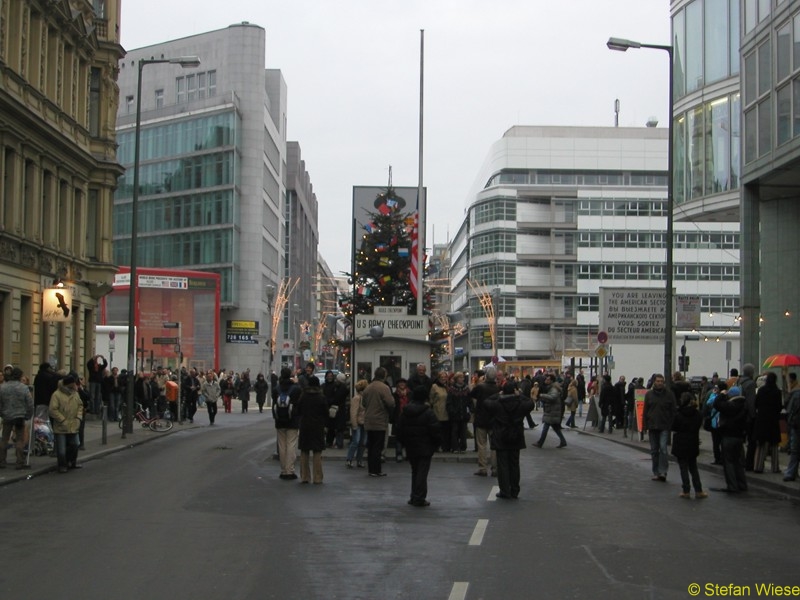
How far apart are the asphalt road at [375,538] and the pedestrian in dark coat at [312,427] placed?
39 centimetres

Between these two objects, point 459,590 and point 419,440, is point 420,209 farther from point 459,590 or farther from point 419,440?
point 459,590

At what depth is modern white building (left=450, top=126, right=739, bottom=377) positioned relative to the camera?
93.0 meters

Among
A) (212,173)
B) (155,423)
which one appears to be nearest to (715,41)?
(155,423)

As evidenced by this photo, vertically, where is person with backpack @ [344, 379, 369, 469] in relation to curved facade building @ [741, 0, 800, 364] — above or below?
below

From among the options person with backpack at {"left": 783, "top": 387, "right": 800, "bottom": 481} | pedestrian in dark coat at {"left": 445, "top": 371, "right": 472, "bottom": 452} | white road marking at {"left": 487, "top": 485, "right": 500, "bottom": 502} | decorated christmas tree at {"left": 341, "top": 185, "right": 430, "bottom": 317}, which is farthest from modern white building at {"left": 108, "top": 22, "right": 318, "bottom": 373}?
person with backpack at {"left": 783, "top": 387, "right": 800, "bottom": 481}

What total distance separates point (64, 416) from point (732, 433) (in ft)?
35.5

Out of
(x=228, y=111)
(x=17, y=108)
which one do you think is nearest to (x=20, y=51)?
(x=17, y=108)

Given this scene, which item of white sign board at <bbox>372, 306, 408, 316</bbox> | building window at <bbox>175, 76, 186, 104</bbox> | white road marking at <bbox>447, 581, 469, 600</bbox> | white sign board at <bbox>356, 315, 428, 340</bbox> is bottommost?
white road marking at <bbox>447, 581, 469, 600</bbox>

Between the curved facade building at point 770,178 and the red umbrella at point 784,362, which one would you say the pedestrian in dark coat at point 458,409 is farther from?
the curved facade building at point 770,178

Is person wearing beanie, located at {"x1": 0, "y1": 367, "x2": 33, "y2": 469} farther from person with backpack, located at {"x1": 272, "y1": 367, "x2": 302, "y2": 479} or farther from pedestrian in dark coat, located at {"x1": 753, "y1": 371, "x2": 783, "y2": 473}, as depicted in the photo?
pedestrian in dark coat, located at {"x1": 753, "y1": 371, "x2": 783, "y2": 473}

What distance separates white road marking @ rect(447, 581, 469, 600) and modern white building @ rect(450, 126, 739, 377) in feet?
276

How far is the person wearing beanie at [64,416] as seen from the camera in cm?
1912

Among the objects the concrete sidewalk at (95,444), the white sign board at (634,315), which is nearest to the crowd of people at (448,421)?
the concrete sidewalk at (95,444)

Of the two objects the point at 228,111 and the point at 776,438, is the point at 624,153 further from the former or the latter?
the point at 776,438
